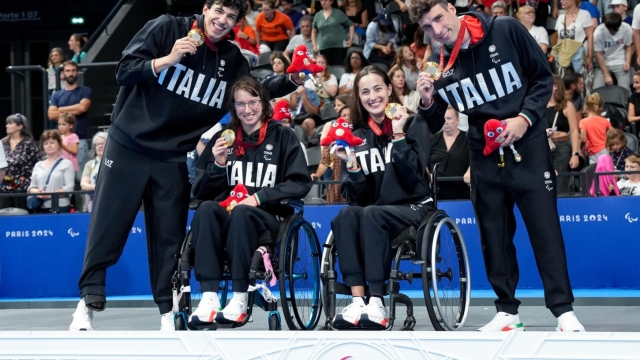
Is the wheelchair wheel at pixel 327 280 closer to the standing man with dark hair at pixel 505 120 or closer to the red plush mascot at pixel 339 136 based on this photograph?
the red plush mascot at pixel 339 136

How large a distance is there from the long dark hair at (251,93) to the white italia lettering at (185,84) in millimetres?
240

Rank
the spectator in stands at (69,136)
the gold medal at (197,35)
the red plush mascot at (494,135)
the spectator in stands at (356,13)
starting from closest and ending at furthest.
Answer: the red plush mascot at (494,135) → the gold medal at (197,35) → the spectator in stands at (69,136) → the spectator in stands at (356,13)

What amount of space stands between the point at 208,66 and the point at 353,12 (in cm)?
673

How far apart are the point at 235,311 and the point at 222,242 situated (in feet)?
1.20

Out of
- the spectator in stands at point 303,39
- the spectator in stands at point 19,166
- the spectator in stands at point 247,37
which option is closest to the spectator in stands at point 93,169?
the spectator in stands at point 19,166

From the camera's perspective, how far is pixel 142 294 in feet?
25.6

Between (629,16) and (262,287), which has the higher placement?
(629,16)

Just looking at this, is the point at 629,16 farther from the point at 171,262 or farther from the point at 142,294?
the point at 171,262

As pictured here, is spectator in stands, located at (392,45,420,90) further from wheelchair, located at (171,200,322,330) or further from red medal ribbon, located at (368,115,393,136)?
wheelchair, located at (171,200,322,330)

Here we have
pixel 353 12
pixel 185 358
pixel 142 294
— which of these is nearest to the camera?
pixel 185 358

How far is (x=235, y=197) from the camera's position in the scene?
466 cm

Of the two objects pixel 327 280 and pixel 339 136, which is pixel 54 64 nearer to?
pixel 339 136

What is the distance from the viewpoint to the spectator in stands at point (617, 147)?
7484 mm

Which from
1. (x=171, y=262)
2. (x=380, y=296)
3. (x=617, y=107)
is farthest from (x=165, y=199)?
(x=617, y=107)
